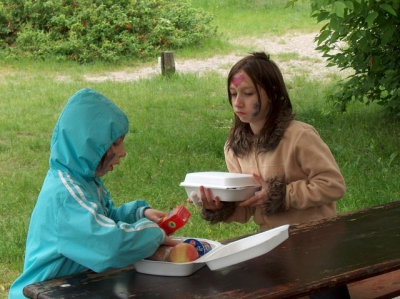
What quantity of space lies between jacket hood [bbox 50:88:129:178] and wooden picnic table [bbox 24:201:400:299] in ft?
1.25

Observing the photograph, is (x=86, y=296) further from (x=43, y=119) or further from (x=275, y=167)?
(x=43, y=119)

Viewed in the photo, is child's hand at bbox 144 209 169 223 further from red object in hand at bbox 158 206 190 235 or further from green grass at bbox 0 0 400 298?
green grass at bbox 0 0 400 298

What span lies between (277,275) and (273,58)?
11180 mm

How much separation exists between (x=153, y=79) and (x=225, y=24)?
5.76 meters

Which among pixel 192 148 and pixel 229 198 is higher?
pixel 229 198

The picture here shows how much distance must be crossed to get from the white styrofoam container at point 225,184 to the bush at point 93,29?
1048 cm

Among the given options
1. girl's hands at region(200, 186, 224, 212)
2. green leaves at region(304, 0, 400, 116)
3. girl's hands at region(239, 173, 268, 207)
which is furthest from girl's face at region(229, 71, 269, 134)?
green leaves at region(304, 0, 400, 116)

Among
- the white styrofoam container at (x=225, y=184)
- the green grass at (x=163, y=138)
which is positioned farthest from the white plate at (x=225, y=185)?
the green grass at (x=163, y=138)

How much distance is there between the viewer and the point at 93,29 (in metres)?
14.1

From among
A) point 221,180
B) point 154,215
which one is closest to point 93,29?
point 221,180

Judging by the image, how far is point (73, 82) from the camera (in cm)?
1169

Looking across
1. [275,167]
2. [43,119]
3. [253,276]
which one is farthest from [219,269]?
[43,119]

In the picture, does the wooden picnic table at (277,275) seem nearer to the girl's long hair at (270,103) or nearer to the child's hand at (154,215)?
the child's hand at (154,215)

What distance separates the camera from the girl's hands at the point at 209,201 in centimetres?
330
